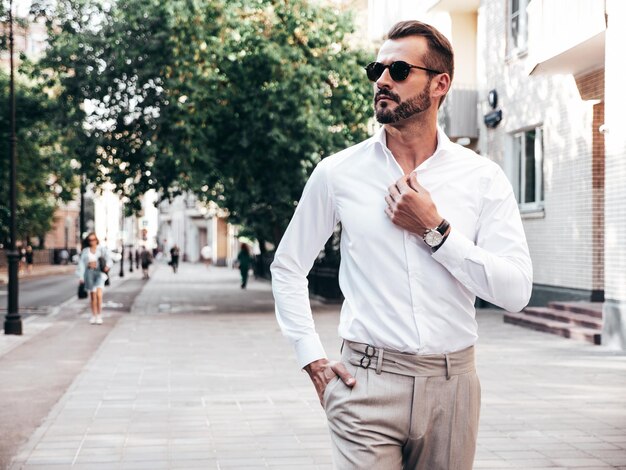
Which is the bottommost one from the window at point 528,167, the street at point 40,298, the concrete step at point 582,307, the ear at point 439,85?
the street at point 40,298

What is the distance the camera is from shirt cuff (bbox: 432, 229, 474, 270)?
2613mm

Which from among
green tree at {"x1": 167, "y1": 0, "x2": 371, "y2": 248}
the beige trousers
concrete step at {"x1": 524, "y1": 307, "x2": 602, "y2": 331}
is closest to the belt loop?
the beige trousers

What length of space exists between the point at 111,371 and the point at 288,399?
118 inches

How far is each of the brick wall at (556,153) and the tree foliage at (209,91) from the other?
11.1ft

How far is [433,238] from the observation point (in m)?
2.62

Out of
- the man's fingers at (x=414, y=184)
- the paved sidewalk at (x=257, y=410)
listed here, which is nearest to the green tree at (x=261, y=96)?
the paved sidewalk at (x=257, y=410)

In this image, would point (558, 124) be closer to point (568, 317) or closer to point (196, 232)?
point (568, 317)

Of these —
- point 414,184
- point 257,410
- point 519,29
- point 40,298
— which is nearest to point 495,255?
point 414,184

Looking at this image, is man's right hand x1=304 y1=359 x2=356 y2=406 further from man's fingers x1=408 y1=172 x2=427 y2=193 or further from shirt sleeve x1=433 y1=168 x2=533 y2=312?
man's fingers x1=408 y1=172 x2=427 y2=193

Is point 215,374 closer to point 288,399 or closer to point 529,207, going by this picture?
point 288,399

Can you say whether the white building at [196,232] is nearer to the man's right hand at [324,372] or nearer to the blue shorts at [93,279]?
the blue shorts at [93,279]

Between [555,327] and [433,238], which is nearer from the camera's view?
[433,238]

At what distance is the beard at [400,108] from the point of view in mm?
2773

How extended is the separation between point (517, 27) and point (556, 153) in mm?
3713
